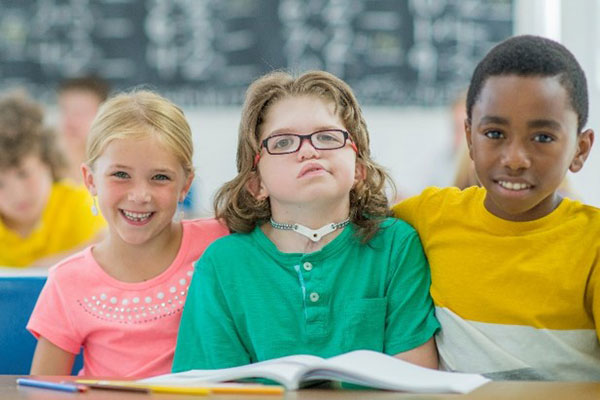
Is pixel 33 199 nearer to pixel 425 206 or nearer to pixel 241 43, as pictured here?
pixel 425 206

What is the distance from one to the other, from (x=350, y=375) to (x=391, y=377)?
62 mm

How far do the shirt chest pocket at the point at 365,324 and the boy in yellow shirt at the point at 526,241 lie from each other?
11 cm

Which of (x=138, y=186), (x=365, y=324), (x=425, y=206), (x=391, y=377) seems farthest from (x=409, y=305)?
(x=138, y=186)

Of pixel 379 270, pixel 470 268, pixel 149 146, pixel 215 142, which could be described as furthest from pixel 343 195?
pixel 215 142

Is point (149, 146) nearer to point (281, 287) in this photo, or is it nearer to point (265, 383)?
point (281, 287)

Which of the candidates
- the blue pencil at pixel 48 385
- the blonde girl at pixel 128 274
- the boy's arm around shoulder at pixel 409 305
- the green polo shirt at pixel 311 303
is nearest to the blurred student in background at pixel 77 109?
the blonde girl at pixel 128 274

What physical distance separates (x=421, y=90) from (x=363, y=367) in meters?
4.09

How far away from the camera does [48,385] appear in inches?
49.4

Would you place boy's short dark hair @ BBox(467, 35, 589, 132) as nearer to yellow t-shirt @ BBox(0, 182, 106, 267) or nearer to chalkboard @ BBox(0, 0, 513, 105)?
yellow t-shirt @ BBox(0, 182, 106, 267)

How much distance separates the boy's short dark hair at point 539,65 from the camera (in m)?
1.42

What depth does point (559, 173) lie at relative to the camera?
1425 mm

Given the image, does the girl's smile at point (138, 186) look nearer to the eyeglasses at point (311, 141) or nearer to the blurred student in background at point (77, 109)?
the eyeglasses at point (311, 141)

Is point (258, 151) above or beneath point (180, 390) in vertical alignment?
above

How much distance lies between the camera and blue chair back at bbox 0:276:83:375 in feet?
6.00
